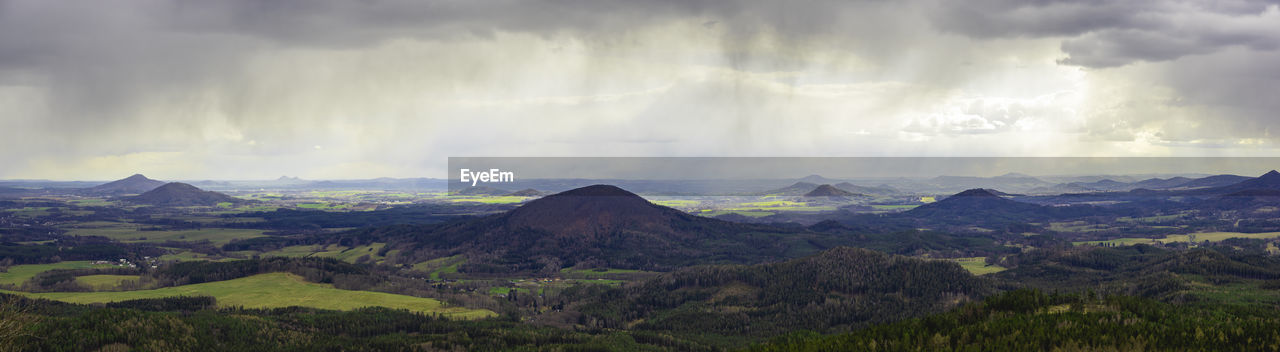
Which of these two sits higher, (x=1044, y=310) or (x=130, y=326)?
(x=1044, y=310)

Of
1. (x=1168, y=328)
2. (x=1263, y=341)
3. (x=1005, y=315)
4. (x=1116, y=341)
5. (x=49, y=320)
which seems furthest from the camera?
(x=49, y=320)

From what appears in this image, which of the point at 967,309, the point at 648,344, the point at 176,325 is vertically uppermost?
the point at 967,309

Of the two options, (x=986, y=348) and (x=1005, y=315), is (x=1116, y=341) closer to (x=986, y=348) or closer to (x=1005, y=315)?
(x=986, y=348)

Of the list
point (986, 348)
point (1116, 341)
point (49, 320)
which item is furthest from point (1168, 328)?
point (49, 320)

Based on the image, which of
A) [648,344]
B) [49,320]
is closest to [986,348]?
[648,344]

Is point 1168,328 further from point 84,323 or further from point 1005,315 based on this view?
point 84,323

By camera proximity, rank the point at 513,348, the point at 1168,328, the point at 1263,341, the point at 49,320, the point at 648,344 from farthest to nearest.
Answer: the point at 648,344
the point at 513,348
the point at 49,320
the point at 1168,328
the point at 1263,341

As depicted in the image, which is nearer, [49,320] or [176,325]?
[49,320]

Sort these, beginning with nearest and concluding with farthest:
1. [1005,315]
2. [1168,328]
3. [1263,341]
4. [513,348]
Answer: [1263,341]
[1168,328]
[1005,315]
[513,348]

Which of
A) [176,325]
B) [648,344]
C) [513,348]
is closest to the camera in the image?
[176,325]
